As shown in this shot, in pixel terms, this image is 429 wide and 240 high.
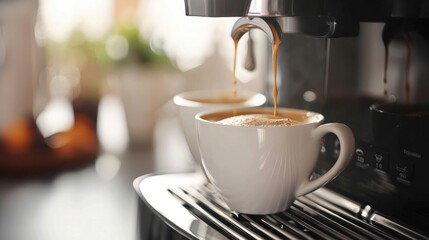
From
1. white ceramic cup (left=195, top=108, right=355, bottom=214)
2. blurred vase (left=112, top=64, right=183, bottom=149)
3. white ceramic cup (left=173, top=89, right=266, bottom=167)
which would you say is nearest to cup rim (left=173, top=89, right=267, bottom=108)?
white ceramic cup (left=173, top=89, right=266, bottom=167)

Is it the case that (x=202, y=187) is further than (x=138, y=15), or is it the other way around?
(x=138, y=15)

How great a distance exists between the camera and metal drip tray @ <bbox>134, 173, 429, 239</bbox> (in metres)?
0.48

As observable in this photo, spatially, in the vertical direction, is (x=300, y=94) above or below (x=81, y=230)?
above

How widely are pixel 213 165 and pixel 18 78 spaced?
55 centimetres

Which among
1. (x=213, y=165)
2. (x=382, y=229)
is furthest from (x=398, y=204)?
(x=213, y=165)

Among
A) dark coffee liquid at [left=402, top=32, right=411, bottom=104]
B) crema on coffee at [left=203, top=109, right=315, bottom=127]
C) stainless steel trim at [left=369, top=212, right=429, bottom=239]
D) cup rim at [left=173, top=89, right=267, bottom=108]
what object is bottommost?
stainless steel trim at [left=369, top=212, right=429, bottom=239]

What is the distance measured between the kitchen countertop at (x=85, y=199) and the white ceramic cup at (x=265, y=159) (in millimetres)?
120

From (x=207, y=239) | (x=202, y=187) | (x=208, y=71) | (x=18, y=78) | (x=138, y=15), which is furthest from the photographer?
(x=138, y=15)

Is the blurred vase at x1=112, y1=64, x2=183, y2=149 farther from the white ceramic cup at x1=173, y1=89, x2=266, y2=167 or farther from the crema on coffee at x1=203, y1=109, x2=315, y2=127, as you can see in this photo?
the crema on coffee at x1=203, y1=109, x2=315, y2=127

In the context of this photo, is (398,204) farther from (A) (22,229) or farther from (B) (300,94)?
(A) (22,229)

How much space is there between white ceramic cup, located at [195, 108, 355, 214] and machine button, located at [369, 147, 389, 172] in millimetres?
40

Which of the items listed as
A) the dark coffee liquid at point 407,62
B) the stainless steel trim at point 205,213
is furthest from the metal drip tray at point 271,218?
the dark coffee liquid at point 407,62

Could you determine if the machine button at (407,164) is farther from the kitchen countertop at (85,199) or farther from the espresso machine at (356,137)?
the kitchen countertop at (85,199)

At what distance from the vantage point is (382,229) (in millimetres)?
498
